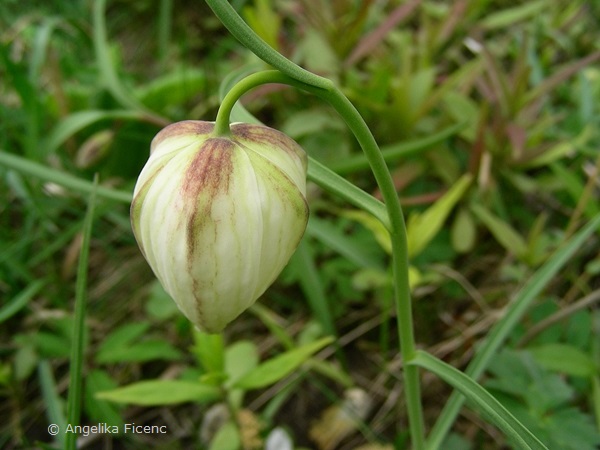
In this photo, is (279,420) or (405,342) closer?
(405,342)

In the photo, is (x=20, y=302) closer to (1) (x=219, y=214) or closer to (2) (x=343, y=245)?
(2) (x=343, y=245)

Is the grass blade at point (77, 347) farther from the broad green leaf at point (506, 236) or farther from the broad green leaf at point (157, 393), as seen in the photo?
the broad green leaf at point (506, 236)

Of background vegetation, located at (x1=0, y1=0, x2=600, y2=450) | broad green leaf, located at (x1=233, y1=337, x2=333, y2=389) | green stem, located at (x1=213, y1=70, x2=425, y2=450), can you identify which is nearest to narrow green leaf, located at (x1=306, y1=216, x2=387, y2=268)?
background vegetation, located at (x1=0, y1=0, x2=600, y2=450)

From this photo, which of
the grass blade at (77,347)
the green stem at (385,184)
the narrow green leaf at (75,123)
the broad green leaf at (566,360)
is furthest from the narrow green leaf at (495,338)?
the narrow green leaf at (75,123)

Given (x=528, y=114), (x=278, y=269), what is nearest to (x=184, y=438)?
(x=278, y=269)

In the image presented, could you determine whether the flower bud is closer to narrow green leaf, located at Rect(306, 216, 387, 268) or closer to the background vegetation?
the background vegetation

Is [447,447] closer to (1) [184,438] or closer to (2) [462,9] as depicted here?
(1) [184,438]
